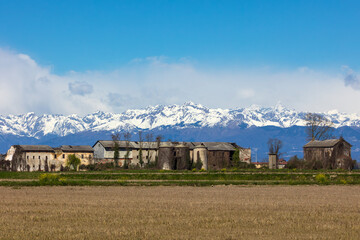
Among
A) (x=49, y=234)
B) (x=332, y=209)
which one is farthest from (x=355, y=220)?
(x=49, y=234)

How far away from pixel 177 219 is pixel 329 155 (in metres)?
97.8

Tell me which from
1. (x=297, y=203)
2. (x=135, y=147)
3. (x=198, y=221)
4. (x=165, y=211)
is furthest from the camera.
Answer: (x=135, y=147)

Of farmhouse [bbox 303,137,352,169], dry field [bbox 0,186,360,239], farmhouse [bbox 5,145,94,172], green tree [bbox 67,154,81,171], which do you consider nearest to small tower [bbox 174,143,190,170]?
green tree [bbox 67,154,81,171]

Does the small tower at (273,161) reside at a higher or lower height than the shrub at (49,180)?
higher

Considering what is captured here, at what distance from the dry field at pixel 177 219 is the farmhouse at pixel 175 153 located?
82654 millimetres

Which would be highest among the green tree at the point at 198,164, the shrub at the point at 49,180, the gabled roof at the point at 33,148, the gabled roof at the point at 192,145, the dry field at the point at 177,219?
the gabled roof at the point at 192,145

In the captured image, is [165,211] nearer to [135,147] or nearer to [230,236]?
[230,236]

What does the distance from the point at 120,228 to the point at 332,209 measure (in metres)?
14.7

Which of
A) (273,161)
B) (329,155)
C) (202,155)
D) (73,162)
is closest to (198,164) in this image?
(202,155)

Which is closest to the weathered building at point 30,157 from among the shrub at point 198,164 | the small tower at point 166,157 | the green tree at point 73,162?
the green tree at point 73,162

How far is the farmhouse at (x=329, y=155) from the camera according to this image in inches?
4692

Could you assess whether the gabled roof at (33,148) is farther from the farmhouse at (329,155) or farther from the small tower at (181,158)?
the farmhouse at (329,155)

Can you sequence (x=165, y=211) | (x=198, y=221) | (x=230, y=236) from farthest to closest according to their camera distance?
(x=165, y=211) < (x=198, y=221) < (x=230, y=236)

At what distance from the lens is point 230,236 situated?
23.7 m
